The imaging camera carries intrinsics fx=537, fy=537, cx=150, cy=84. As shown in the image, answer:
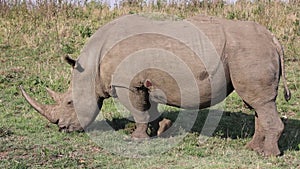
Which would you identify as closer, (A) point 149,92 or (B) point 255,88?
(B) point 255,88

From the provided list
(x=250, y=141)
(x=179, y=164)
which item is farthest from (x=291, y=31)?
(x=179, y=164)

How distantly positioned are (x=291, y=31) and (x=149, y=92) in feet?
24.7

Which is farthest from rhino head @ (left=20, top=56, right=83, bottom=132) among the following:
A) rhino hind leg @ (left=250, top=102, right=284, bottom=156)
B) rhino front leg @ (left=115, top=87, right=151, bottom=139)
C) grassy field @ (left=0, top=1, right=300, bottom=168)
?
rhino hind leg @ (left=250, top=102, right=284, bottom=156)

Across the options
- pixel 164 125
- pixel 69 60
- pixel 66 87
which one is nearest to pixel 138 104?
pixel 164 125

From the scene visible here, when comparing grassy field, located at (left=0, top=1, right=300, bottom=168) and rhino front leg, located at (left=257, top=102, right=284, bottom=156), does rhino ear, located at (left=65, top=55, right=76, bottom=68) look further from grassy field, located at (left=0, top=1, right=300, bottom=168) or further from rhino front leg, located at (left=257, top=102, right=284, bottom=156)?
rhino front leg, located at (left=257, top=102, right=284, bottom=156)

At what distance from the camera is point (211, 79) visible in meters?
7.29

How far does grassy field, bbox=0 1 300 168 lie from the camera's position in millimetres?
7133

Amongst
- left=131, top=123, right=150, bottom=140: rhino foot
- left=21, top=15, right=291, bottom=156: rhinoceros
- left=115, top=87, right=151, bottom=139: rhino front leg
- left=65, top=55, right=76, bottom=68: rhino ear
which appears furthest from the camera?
left=131, top=123, right=150, bottom=140: rhino foot

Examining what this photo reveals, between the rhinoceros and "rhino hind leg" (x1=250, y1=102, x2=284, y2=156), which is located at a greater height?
the rhinoceros

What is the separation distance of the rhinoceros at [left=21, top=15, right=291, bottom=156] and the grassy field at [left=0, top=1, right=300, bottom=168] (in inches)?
24.3

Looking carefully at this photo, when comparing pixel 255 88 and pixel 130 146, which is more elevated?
pixel 255 88

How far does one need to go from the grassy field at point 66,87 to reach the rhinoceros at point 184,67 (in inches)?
24.3

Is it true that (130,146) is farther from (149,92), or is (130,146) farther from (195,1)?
(195,1)

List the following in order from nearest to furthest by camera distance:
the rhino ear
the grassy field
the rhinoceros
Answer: the grassy field
the rhinoceros
the rhino ear
